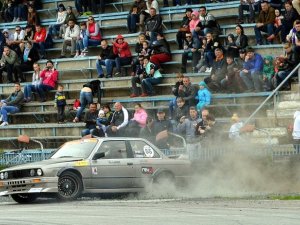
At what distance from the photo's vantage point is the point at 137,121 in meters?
27.8

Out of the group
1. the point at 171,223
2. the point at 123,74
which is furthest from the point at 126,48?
the point at 171,223

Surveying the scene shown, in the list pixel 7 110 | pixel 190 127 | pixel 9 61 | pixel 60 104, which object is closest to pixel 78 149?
pixel 190 127

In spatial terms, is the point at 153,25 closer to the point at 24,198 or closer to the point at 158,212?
the point at 24,198

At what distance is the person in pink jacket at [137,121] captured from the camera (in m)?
27.5

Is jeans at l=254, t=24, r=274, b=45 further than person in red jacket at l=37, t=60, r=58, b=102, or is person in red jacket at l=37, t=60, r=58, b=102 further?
person in red jacket at l=37, t=60, r=58, b=102

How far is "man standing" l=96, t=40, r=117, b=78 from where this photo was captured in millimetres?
31734

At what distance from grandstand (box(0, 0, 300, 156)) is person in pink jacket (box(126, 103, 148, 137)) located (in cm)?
139

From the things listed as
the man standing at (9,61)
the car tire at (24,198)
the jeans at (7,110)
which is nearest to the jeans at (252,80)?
the jeans at (7,110)

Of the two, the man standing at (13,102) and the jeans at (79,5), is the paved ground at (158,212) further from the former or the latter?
the jeans at (79,5)

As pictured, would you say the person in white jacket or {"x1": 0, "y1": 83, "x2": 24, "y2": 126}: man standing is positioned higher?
the person in white jacket

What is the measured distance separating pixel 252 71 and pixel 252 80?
10.9 inches

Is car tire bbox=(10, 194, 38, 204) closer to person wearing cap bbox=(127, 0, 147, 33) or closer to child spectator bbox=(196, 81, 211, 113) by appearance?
child spectator bbox=(196, 81, 211, 113)

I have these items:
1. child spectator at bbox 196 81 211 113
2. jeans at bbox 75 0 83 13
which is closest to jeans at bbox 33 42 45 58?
jeans at bbox 75 0 83 13

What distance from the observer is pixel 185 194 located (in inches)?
886
